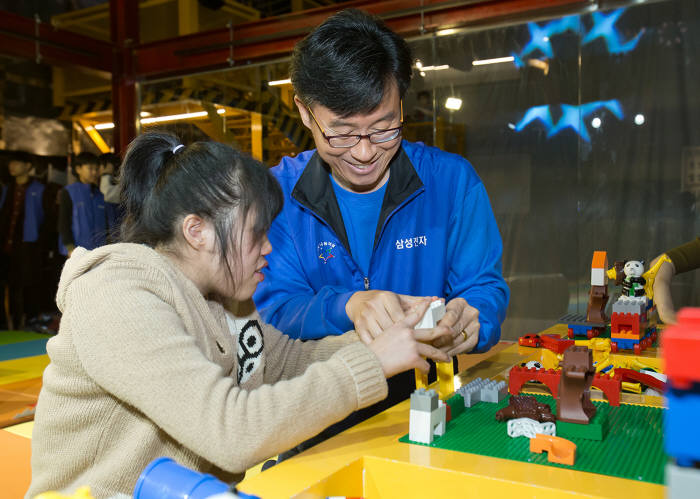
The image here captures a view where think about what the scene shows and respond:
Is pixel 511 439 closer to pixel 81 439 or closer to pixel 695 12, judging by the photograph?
pixel 81 439

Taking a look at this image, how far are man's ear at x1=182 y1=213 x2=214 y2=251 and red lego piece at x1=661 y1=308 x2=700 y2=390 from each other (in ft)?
2.89

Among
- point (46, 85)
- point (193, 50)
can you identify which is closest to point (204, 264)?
point (193, 50)

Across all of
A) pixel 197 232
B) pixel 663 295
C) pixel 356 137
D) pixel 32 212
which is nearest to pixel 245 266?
pixel 197 232

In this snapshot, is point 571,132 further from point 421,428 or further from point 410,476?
point 410,476

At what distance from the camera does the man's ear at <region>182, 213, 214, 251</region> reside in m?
1.15

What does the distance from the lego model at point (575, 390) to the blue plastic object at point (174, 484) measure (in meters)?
0.67

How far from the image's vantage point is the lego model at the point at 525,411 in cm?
108

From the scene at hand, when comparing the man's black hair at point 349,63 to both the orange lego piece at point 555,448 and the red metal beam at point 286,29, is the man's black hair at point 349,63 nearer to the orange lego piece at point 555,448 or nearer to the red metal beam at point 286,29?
the orange lego piece at point 555,448

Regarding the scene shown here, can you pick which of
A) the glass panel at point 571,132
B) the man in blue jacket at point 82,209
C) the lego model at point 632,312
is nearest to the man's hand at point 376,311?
the lego model at point 632,312

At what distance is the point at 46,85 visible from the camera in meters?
6.88

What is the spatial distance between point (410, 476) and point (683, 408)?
588 mm

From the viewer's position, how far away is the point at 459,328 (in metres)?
1.34

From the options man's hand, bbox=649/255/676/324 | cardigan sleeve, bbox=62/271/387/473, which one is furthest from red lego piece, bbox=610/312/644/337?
cardigan sleeve, bbox=62/271/387/473

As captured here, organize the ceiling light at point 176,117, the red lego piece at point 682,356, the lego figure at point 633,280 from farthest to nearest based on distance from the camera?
the ceiling light at point 176,117
the lego figure at point 633,280
the red lego piece at point 682,356
